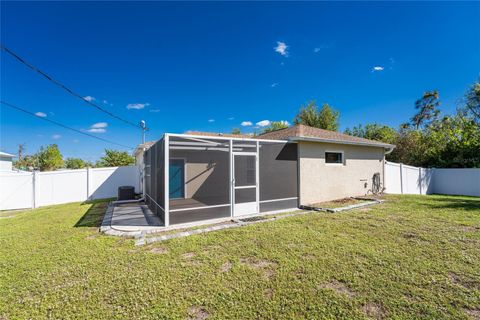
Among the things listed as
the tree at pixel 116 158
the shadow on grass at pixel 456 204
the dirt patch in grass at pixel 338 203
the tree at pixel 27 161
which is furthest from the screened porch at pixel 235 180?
the tree at pixel 27 161

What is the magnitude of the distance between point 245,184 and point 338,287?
15.3 feet

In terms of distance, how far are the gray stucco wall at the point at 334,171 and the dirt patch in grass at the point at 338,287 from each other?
5.70 meters

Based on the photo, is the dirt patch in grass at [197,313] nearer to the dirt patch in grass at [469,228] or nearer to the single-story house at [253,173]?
the single-story house at [253,173]

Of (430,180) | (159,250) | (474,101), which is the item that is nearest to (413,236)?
(159,250)

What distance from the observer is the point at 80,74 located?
11250mm

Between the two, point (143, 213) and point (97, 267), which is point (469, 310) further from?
point (143, 213)

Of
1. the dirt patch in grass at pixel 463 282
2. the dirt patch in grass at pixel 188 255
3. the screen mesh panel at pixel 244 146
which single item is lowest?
the dirt patch in grass at pixel 188 255

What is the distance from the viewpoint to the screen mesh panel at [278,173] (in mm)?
7816

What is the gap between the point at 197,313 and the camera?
2.58 metres

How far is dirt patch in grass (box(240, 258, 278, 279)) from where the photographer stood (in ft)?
11.5

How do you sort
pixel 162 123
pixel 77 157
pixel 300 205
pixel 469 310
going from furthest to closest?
pixel 77 157 → pixel 162 123 → pixel 300 205 → pixel 469 310

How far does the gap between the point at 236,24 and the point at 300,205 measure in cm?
985

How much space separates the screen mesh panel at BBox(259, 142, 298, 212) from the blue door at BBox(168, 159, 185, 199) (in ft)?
18.6

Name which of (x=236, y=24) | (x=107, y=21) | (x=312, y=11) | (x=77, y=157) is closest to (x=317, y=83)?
(x=312, y=11)
